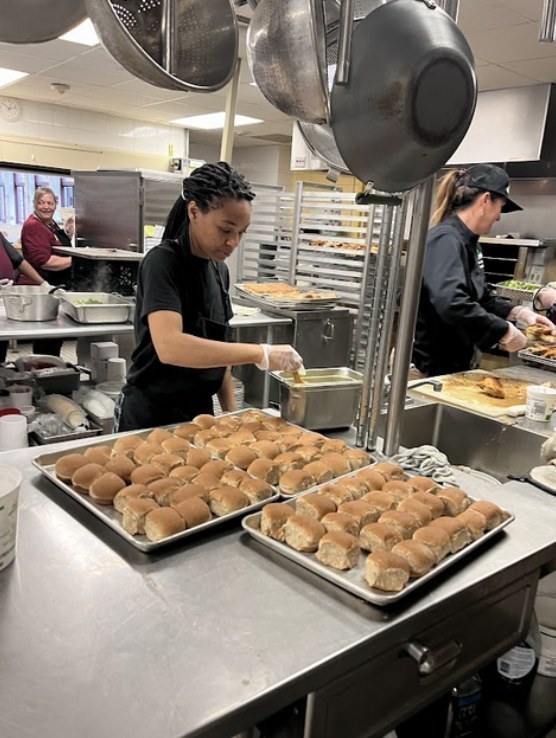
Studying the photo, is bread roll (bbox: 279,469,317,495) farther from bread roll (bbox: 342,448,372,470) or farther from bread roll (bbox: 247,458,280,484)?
bread roll (bbox: 342,448,372,470)

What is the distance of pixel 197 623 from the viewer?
0.92m

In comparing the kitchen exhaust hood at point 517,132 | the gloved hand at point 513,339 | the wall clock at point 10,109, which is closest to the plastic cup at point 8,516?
the gloved hand at point 513,339

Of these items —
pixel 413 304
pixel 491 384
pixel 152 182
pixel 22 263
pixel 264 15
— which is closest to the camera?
pixel 264 15

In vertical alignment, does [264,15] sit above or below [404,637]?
above

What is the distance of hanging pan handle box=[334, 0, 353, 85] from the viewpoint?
1207 millimetres

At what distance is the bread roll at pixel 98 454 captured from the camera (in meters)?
1.35

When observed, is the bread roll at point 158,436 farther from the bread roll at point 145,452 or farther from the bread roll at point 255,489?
the bread roll at point 255,489

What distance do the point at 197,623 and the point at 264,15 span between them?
1.28 metres

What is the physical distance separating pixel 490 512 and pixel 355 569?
0.36 m

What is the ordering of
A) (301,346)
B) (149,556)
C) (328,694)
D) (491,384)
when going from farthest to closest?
(301,346), (491,384), (149,556), (328,694)

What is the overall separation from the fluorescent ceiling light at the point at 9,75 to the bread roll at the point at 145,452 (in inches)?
248

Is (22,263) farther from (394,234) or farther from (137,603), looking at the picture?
(137,603)

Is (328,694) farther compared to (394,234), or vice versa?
(394,234)

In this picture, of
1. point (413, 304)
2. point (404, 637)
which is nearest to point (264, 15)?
point (413, 304)
